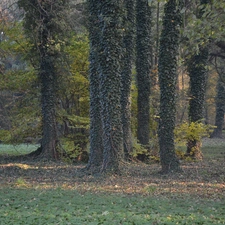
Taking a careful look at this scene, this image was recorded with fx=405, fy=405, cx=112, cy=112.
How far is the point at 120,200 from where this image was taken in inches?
429

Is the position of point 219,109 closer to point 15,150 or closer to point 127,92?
point 15,150

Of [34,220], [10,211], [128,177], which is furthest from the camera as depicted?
[128,177]

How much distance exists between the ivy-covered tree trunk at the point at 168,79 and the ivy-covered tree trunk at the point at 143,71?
7701 mm

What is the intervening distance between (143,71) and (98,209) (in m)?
15.6

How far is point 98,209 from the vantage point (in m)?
9.59

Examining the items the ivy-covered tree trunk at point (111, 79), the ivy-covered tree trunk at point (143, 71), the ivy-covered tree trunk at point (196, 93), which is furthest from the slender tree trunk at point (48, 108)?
the ivy-covered tree trunk at point (111, 79)

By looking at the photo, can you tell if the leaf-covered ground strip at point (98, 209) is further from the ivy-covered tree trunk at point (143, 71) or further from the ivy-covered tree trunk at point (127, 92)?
the ivy-covered tree trunk at point (143, 71)

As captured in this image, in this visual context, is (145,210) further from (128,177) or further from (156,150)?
(156,150)

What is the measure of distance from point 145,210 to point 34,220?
2.68 m

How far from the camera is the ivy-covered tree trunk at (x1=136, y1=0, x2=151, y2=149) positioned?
78.9ft

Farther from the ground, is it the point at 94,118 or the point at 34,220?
the point at 94,118

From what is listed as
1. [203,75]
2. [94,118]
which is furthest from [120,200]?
[203,75]

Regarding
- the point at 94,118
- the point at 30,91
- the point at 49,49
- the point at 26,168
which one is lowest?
the point at 26,168

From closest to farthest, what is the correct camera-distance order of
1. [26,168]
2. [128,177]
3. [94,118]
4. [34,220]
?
[34,220], [128,177], [94,118], [26,168]
